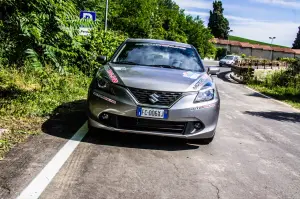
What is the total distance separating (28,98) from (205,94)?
3809 millimetres

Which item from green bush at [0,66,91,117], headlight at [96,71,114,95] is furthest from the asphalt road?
headlight at [96,71,114,95]

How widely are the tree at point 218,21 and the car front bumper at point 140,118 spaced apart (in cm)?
12417

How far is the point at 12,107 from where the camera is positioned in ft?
20.3

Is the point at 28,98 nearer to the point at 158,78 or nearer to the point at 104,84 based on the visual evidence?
the point at 104,84

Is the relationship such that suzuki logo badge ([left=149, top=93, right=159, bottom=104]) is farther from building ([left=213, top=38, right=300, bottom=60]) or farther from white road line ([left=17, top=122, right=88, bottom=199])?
building ([left=213, top=38, right=300, bottom=60])

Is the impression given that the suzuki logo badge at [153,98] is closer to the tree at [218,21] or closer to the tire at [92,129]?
the tire at [92,129]

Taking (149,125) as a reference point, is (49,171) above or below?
below

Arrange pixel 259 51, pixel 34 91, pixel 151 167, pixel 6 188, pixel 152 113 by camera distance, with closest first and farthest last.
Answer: pixel 6 188 → pixel 151 167 → pixel 152 113 → pixel 34 91 → pixel 259 51

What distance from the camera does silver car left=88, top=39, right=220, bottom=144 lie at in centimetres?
466

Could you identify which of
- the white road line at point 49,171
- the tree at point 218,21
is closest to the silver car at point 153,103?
the white road line at point 49,171

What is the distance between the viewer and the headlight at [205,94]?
193 inches

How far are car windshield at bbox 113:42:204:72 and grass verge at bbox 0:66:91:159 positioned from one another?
1.12 metres

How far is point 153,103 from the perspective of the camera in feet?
15.2

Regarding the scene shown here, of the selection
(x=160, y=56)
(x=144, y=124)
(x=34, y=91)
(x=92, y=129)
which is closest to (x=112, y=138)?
(x=92, y=129)
